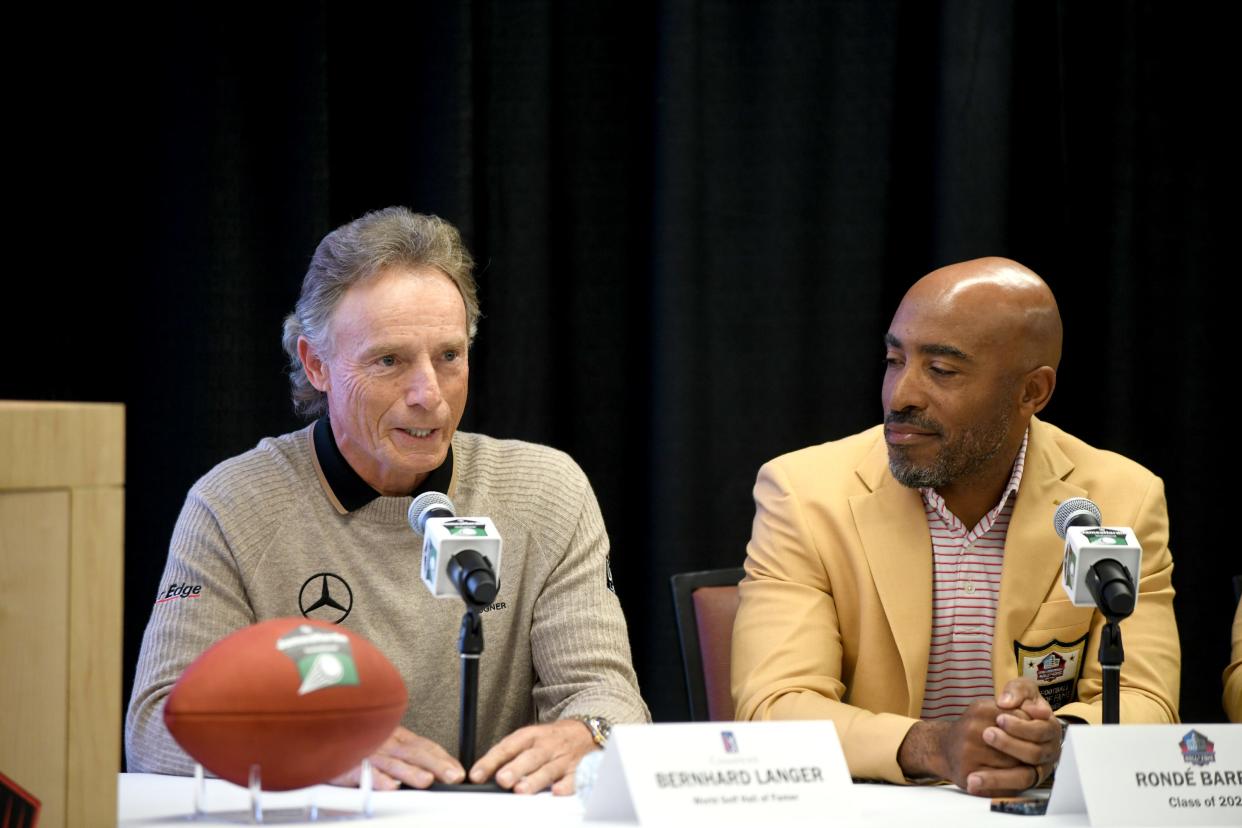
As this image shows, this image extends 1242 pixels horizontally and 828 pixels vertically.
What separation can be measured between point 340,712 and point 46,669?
0.97 feet

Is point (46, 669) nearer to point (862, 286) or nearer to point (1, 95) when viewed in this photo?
point (1, 95)

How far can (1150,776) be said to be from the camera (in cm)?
166

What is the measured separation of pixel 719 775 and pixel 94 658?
0.67 metres

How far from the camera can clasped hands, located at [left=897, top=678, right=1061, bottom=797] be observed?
6.26 ft

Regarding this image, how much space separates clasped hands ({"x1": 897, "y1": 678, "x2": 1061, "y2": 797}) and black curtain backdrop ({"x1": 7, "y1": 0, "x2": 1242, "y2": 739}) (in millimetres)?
1374

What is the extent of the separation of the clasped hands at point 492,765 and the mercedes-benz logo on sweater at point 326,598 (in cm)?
44

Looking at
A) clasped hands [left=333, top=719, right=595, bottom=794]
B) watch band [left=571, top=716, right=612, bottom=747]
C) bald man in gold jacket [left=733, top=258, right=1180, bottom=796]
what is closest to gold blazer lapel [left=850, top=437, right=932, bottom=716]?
bald man in gold jacket [left=733, top=258, right=1180, bottom=796]

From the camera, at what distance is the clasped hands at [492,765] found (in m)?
1.89

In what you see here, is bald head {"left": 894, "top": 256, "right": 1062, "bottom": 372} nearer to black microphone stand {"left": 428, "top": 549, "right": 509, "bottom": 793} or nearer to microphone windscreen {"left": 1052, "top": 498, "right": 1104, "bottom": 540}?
microphone windscreen {"left": 1052, "top": 498, "right": 1104, "bottom": 540}

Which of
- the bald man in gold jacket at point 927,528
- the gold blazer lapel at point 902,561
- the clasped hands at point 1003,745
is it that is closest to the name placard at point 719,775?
the clasped hands at point 1003,745

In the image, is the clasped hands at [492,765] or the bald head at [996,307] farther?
the bald head at [996,307]

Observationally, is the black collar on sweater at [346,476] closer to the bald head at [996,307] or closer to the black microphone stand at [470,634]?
the black microphone stand at [470,634]

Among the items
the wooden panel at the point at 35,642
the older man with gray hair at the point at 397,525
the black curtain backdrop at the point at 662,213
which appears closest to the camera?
the wooden panel at the point at 35,642

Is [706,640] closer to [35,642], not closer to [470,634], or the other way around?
[470,634]
